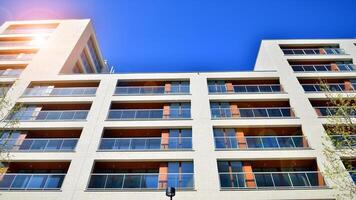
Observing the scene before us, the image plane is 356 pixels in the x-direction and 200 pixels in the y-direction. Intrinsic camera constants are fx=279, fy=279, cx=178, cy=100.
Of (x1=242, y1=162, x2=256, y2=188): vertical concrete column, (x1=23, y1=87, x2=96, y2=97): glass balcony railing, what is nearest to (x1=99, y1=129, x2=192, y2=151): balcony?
(x1=242, y1=162, x2=256, y2=188): vertical concrete column

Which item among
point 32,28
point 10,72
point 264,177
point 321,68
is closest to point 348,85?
point 321,68

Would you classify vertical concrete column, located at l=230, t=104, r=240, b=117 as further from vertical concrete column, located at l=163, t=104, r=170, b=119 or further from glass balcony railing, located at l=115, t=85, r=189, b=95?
vertical concrete column, located at l=163, t=104, r=170, b=119

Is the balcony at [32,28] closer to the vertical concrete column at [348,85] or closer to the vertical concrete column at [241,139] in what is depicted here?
the vertical concrete column at [241,139]

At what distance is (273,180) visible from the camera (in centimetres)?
1711

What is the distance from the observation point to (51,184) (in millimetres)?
17422

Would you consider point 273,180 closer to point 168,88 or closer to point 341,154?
point 341,154

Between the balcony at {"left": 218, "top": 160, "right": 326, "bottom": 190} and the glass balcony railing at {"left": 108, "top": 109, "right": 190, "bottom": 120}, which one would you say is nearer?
the balcony at {"left": 218, "top": 160, "right": 326, "bottom": 190}

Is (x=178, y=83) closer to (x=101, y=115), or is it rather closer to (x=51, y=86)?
(x=101, y=115)

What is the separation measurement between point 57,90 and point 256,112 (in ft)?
56.2

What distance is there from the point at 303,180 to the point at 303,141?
127 inches

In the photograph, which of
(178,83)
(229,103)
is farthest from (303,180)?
(178,83)

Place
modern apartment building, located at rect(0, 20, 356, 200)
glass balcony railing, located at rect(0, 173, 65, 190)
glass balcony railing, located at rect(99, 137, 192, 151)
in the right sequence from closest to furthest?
modern apartment building, located at rect(0, 20, 356, 200) < glass balcony railing, located at rect(0, 173, 65, 190) < glass balcony railing, located at rect(99, 137, 192, 151)

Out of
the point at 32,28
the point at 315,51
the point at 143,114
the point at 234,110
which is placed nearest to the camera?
the point at 143,114

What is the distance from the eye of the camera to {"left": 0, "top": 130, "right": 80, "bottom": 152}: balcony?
19.5 meters
